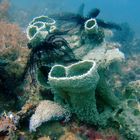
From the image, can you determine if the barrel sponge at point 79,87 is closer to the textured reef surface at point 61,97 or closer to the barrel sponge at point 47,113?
the textured reef surface at point 61,97

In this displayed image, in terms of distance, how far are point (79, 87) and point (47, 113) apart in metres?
0.71

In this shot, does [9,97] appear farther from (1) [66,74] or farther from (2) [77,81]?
(2) [77,81]

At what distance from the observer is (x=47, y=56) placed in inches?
200

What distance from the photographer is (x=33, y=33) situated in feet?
19.8

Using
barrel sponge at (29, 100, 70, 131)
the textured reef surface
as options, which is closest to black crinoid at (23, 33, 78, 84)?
the textured reef surface

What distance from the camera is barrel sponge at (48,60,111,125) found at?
3.71 meters

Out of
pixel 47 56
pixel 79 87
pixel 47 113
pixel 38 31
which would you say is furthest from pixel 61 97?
pixel 38 31

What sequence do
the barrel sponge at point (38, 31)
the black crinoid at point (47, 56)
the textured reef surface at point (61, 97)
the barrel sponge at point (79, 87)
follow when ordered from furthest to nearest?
1. the barrel sponge at point (38, 31)
2. the black crinoid at point (47, 56)
3. the textured reef surface at point (61, 97)
4. the barrel sponge at point (79, 87)

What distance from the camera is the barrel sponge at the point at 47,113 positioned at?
403cm

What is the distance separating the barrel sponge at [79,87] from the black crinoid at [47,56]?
2.59 feet

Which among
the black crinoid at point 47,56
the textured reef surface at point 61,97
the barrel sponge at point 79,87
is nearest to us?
the barrel sponge at point 79,87

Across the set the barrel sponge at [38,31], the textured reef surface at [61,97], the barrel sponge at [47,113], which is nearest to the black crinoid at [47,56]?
the textured reef surface at [61,97]

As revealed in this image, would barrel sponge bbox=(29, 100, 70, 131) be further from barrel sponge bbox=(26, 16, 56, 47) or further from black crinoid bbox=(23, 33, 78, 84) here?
barrel sponge bbox=(26, 16, 56, 47)

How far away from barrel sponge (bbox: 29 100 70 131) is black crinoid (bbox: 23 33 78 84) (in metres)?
0.77
